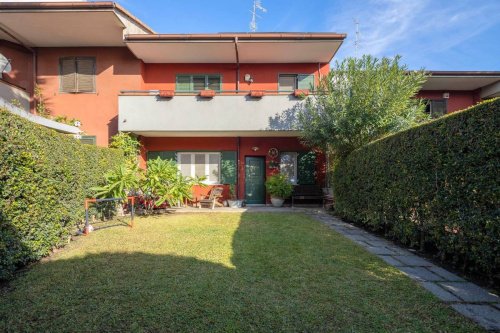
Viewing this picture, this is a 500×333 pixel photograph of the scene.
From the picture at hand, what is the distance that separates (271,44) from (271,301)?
33.9 ft

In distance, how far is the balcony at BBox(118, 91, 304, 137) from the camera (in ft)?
35.1

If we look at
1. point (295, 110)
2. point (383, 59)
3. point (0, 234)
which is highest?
point (383, 59)

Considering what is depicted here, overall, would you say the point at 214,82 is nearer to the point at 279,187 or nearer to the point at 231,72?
the point at 231,72

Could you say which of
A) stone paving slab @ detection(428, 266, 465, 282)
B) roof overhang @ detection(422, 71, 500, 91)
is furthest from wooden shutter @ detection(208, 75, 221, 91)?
stone paving slab @ detection(428, 266, 465, 282)

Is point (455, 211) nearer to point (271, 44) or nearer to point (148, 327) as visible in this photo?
point (148, 327)

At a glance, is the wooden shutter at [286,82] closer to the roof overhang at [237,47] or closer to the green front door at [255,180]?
the roof overhang at [237,47]

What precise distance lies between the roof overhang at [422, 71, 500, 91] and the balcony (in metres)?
6.65

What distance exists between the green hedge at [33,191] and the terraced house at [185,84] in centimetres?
520

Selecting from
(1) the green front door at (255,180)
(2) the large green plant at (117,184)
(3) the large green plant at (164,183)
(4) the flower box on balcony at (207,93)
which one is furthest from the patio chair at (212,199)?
(4) the flower box on balcony at (207,93)

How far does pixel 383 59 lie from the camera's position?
27.9 ft

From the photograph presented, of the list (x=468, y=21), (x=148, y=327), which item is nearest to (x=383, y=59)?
(x=468, y=21)

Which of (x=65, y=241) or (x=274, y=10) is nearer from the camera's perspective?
(x=65, y=241)

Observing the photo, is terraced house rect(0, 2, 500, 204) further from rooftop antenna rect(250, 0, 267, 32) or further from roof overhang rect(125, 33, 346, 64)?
rooftop antenna rect(250, 0, 267, 32)

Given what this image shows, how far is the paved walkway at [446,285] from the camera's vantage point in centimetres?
283
